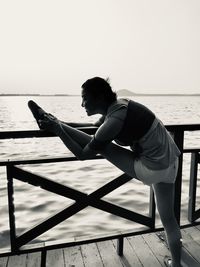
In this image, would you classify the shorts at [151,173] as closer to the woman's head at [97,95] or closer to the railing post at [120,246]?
the woman's head at [97,95]

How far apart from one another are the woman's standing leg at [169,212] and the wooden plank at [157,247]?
0.43 m

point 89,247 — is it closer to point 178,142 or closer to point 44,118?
point 178,142

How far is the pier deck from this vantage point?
9.04 feet

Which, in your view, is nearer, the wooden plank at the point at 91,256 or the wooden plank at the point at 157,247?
the wooden plank at the point at 91,256


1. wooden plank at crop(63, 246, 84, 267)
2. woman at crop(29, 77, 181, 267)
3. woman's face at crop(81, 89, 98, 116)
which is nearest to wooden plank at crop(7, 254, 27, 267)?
wooden plank at crop(63, 246, 84, 267)

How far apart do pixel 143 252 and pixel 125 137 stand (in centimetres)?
147

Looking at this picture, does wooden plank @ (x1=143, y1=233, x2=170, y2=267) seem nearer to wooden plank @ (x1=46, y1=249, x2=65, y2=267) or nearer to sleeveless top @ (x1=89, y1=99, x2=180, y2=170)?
wooden plank @ (x1=46, y1=249, x2=65, y2=267)

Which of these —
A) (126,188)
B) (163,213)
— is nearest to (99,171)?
(126,188)

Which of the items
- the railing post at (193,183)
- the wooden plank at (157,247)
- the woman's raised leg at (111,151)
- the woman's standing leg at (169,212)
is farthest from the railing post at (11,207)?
the railing post at (193,183)

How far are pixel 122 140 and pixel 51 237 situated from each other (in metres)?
3.69

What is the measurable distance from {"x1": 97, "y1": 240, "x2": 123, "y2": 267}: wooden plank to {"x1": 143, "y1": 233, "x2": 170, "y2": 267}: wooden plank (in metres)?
0.38

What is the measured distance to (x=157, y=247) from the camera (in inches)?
120

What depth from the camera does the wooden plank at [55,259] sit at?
2.76 m

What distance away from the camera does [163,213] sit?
2.33 m
